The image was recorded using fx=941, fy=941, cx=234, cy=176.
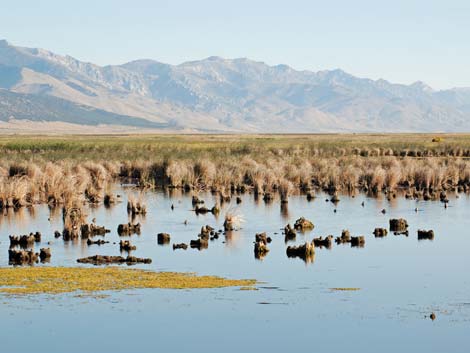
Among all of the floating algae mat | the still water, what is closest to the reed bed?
the still water

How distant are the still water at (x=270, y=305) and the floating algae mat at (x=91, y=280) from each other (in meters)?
0.70

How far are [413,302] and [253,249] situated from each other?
350 inches

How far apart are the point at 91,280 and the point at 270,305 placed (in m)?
5.29

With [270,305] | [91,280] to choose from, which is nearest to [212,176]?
[91,280]

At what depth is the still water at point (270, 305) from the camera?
18.9 metres

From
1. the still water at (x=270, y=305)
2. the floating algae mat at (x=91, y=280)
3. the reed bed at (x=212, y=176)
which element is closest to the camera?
the still water at (x=270, y=305)

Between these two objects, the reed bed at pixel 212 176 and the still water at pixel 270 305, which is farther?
the reed bed at pixel 212 176

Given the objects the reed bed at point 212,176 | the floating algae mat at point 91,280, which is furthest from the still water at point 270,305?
the reed bed at point 212,176

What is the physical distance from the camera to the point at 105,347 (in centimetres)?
1850

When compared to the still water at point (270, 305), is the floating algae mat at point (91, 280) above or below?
above

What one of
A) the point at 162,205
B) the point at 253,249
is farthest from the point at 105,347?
the point at 162,205

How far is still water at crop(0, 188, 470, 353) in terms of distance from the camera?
18.9 m

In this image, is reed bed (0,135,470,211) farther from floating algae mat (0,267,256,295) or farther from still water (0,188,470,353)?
floating algae mat (0,267,256,295)

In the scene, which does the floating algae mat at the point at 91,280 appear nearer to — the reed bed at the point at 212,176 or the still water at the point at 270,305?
the still water at the point at 270,305
